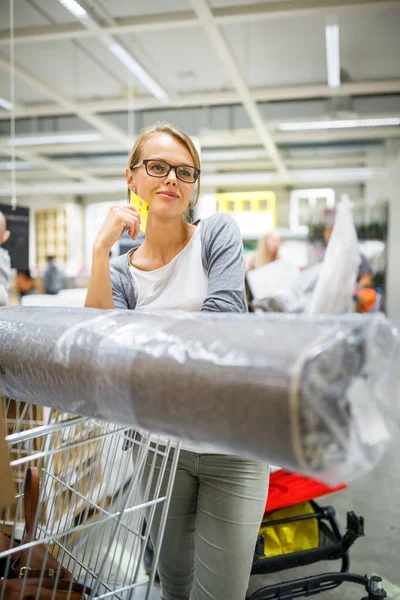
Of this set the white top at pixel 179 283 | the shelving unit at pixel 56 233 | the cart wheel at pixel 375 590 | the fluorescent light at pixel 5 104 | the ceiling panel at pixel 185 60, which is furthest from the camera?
the shelving unit at pixel 56 233

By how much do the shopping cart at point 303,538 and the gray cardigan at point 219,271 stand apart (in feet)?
3.87

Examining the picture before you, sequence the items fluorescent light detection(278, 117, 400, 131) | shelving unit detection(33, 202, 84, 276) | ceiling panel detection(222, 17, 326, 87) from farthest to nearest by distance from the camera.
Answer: shelving unit detection(33, 202, 84, 276)
fluorescent light detection(278, 117, 400, 131)
ceiling panel detection(222, 17, 326, 87)

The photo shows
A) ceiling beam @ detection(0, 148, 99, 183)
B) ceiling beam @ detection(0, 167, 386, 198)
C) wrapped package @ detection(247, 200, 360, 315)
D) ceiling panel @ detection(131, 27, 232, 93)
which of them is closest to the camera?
wrapped package @ detection(247, 200, 360, 315)

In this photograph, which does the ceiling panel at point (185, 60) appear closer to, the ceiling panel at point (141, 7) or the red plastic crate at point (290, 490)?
the ceiling panel at point (141, 7)

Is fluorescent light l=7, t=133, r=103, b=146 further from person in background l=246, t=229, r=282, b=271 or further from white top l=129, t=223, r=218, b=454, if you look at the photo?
white top l=129, t=223, r=218, b=454

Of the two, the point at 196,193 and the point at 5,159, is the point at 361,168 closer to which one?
the point at 5,159

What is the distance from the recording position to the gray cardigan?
1.25 m

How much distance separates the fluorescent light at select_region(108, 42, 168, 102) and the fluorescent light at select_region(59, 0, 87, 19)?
793 millimetres

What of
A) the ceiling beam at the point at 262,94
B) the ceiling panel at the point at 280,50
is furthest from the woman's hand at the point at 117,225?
the ceiling beam at the point at 262,94

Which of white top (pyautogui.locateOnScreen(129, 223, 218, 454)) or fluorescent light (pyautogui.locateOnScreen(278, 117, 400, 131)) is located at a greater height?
fluorescent light (pyautogui.locateOnScreen(278, 117, 400, 131))

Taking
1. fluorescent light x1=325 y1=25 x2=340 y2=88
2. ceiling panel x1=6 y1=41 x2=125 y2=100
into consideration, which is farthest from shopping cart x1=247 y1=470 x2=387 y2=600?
ceiling panel x1=6 y1=41 x2=125 y2=100

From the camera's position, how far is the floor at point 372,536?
2299mm

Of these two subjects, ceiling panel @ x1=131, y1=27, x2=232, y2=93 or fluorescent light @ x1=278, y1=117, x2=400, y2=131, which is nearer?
ceiling panel @ x1=131, y1=27, x2=232, y2=93

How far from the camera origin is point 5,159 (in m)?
12.5
